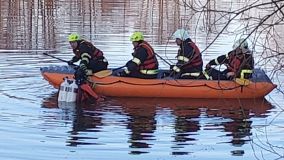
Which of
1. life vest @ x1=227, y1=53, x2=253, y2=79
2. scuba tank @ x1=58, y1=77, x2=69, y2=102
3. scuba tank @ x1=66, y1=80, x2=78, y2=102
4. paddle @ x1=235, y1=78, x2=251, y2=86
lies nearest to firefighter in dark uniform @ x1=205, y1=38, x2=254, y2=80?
life vest @ x1=227, y1=53, x2=253, y2=79

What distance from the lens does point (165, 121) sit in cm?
1213

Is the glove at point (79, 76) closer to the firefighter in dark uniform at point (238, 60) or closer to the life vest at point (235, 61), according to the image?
the firefighter in dark uniform at point (238, 60)

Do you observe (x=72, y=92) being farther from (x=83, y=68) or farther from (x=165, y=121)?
(x=165, y=121)

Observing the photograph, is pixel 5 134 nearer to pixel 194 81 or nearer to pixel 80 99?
pixel 80 99

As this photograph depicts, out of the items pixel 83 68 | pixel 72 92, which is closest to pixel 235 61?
pixel 72 92

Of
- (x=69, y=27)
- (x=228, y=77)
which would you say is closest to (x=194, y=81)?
(x=228, y=77)

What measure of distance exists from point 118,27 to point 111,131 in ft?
59.6

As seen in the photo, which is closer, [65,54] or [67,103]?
[67,103]

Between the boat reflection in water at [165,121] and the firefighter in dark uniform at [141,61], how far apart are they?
0.51m

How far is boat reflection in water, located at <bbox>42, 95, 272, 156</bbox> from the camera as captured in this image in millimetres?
10352

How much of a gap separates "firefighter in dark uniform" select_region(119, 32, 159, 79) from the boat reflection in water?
51 centimetres

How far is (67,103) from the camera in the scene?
13.5m

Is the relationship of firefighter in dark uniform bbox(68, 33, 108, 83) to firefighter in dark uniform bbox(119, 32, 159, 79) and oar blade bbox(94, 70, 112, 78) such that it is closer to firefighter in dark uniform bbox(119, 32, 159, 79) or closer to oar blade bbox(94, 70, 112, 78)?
oar blade bbox(94, 70, 112, 78)

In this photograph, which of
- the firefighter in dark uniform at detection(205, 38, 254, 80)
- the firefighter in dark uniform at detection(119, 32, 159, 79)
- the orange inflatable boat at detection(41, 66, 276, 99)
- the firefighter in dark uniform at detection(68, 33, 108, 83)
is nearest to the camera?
the firefighter in dark uniform at detection(205, 38, 254, 80)
